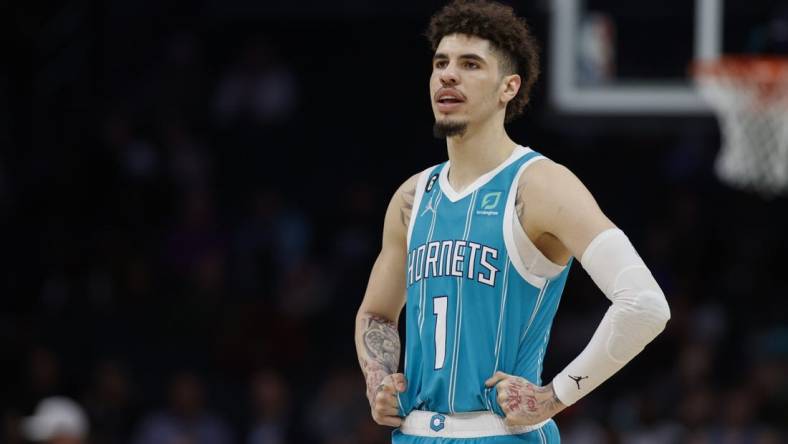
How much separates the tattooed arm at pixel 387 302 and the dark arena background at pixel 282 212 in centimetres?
467

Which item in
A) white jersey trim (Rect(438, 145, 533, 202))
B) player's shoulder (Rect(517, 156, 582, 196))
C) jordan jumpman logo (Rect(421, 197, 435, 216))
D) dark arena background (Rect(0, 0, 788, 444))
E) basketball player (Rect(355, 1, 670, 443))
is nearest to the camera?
basketball player (Rect(355, 1, 670, 443))

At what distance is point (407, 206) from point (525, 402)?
3.44 ft

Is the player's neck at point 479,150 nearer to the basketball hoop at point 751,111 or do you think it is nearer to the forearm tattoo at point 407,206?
the forearm tattoo at point 407,206

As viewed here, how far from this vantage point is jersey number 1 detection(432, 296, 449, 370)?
518 centimetres

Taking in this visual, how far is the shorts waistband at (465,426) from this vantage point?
16.6ft

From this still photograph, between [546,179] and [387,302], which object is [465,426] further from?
[546,179]

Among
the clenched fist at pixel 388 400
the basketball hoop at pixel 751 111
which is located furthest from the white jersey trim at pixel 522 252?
the basketball hoop at pixel 751 111

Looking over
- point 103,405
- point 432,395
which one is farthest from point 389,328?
point 103,405

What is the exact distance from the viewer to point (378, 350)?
18.4ft

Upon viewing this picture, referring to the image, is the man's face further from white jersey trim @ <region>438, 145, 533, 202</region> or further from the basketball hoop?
the basketball hoop

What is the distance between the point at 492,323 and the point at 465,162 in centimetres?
66

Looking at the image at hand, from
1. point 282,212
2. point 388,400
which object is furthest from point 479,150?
point 282,212

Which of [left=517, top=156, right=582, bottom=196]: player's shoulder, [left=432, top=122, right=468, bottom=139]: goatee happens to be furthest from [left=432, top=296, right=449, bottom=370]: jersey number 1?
[left=432, top=122, right=468, bottom=139]: goatee

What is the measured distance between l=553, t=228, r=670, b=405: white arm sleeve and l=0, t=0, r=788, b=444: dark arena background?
5.34 m
